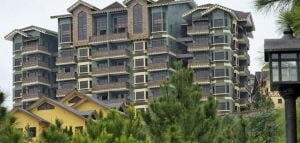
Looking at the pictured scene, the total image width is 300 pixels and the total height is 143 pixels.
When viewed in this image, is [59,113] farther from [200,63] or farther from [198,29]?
[198,29]

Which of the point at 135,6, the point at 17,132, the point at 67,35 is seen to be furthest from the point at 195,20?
the point at 17,132

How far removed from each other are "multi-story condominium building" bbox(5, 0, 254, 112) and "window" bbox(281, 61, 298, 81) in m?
65.1

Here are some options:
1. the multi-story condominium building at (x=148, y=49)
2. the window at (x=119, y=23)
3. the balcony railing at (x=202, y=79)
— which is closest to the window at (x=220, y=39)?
the multi-story condominium building at (x=148, y=49)

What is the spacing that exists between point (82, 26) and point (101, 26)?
2237 millimetres

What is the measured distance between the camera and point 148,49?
8044cm

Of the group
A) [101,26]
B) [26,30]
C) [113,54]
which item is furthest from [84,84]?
[26,30]

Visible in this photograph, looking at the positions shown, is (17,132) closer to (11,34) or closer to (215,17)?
(215,17)

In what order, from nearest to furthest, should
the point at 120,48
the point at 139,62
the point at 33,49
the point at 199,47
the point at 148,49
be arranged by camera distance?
the point at 199,47 → the point at 148,49 → the point at 139,62 → the point at 120,48 → the point at 33,49

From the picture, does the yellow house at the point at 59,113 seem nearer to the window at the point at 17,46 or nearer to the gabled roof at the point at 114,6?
the gabled roof at the point at 114,6

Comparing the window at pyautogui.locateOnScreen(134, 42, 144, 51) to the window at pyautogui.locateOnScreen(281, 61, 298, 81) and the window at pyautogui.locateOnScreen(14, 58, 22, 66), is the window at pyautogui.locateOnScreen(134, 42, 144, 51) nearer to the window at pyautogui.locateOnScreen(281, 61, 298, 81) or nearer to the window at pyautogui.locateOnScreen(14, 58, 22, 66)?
the window at pyautogui.locateOnScreen(14, 58, 22, 66)

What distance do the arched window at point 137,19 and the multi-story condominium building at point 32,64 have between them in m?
13.0

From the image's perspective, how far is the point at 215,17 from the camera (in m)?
79.2

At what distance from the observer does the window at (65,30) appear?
8681cm

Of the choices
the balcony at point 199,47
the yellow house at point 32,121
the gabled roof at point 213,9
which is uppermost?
the gabled roof at point 213,9
